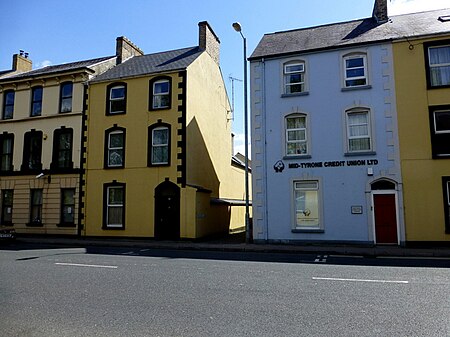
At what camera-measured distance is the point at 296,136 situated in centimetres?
1689

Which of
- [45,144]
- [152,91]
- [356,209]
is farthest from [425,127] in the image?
[45,144]

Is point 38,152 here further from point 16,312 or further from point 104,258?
point 16,312

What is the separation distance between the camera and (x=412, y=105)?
15406mm

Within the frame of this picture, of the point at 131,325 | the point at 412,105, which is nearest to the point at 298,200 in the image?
the point at 412,105

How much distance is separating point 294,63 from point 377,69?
3.80 meters

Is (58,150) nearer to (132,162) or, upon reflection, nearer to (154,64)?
(132,162)

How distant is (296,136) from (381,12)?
8117 mm

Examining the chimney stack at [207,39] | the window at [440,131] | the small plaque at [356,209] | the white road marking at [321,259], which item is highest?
the chimney stack at [207,39]

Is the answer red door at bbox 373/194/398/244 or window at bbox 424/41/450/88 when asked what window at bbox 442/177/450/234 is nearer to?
red door at bbox 373/194/398/244

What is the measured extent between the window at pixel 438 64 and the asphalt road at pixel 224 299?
A: 854cm

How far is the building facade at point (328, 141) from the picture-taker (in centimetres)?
1535

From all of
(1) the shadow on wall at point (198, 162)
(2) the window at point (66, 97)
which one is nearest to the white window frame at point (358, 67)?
(1) the shadow on wall at point (198, 162)

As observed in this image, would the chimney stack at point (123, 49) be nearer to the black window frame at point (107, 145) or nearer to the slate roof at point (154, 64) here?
the slate roof at point (154, 64)

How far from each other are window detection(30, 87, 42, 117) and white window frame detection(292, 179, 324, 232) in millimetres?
16497
